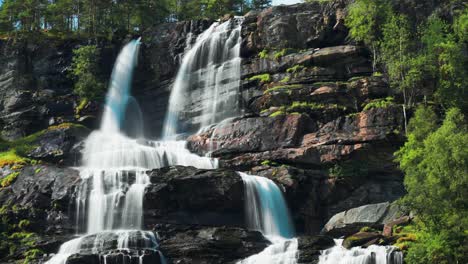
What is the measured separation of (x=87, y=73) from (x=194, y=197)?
22.2m

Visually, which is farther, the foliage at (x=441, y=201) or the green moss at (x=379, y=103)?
the green moss at (x=379, y=103)

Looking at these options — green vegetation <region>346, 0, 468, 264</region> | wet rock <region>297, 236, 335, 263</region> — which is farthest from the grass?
green vegetation <region>346, 0, 468, 264</region>

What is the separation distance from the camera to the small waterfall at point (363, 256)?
1315 inches

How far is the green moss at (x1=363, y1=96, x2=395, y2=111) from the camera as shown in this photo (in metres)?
47.2

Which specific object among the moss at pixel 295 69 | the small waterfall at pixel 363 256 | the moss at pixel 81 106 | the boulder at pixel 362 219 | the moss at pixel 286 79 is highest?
the moss at pixel 295 69

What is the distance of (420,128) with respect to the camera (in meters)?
40.5

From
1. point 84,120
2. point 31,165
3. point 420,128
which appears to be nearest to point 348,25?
point 420,128

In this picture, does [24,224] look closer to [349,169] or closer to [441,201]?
[349,169]

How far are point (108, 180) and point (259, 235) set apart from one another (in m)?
11.2

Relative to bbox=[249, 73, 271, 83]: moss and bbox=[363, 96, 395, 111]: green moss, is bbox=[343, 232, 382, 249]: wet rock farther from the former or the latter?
bbox=[249, 73, 271, 83]: moss

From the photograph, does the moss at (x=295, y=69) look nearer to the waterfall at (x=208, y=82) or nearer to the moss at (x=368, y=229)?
the waterfall at (x=208, y=82)

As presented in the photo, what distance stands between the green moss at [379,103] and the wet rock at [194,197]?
39.0 feet

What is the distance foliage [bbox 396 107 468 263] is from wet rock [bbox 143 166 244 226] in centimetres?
1214

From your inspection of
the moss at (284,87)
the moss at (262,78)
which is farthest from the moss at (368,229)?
the moss at (262,78)
